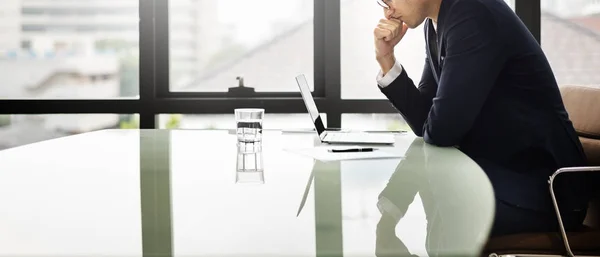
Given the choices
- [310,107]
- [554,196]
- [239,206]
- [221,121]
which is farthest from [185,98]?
[239,206]

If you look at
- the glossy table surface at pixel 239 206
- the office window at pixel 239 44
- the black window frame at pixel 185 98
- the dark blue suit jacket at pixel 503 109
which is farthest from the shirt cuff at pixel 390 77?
the office window at pixel 239 44

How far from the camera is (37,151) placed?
1.66m

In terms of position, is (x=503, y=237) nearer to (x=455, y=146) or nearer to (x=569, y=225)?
(x=569, y=225)

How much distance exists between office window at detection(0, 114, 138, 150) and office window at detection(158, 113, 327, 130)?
7.8 inches

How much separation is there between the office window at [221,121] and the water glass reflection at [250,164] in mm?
1617

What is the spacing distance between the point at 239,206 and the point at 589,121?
152cm

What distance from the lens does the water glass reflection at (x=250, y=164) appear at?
1.17m

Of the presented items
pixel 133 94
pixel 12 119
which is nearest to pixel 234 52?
pixel 133 94

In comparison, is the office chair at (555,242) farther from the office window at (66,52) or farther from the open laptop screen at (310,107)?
the office window at (66,52)

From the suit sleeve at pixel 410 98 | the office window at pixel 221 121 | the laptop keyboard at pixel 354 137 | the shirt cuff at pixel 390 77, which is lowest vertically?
the laptop keyboard at pixel 354 137

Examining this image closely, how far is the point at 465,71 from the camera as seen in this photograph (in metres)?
1.64

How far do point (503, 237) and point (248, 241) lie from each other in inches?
41.7

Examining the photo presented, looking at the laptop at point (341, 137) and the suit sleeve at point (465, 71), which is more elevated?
the suit sleeve at point (465, 71)

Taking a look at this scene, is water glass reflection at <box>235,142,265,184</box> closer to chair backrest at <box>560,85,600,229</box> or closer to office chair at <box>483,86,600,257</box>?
office chair at <box>483,86,600,257</box>
